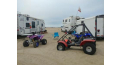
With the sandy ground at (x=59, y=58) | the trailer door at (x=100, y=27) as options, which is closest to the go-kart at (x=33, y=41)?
the sandy ground at (x=59, y=58)

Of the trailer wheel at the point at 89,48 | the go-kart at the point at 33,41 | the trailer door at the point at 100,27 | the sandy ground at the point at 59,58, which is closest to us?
the sandy ground at the point at 59,58

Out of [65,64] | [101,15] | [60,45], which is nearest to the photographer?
[65,64]

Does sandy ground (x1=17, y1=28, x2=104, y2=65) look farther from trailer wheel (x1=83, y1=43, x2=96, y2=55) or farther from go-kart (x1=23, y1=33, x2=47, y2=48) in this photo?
go-kart (x1=23, y1=33, x2=47, y2=48)

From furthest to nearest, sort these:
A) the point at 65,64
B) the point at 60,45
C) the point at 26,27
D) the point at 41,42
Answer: the point at 26,27
the point at 41,42
the point at 60,45
the point at 65,64

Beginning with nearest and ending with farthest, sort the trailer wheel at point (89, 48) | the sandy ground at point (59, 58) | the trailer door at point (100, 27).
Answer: the sandy ground at point (59, 58), the trailer wheel at point (89, 48), the trailer door at point (100, 27)

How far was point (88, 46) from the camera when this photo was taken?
14.4 feet

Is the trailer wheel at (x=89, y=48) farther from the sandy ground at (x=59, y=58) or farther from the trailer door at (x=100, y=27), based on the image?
the trailer door at (x=100, y=27)

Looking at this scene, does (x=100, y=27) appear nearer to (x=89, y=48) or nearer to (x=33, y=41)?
(x=89, y=48)

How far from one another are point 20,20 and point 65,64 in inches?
319

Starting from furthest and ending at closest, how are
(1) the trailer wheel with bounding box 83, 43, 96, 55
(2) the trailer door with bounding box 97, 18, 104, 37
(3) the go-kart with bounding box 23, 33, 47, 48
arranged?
(2) the trailer door with bounding box 97, 18, 104, 37 → (3) the go-kart with bounding box 23, 33, 47, 48 → (1) the trailer wheel with bounding box 83, 43, 96, 55

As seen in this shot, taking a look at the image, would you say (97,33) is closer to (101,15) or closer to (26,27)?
(101,15)

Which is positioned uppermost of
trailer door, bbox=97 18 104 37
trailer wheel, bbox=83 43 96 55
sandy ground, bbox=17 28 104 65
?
trailer door, bbox=97 18 104 37

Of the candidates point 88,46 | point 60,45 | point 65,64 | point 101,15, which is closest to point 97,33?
point 101,15

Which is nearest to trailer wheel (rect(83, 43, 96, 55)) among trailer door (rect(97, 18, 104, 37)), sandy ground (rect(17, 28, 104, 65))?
sandy ground (rect(17, 28, 104, 65))
